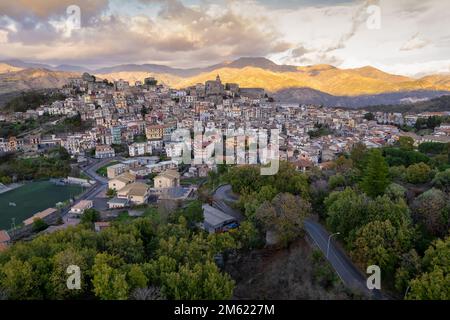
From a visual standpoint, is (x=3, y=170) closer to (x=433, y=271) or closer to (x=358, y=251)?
(x=358, y=251)

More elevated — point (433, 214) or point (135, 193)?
point (433, 214)

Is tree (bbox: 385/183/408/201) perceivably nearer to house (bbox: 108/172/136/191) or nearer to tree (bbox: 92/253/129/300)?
tree (bbox: 92/253/129/300)

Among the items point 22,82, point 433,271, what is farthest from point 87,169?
point 22,82

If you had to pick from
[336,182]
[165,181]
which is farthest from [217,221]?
[165,181]

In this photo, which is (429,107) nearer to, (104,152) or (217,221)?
(104,152)

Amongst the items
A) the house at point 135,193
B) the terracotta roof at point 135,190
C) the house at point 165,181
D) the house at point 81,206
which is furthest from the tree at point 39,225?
the house at point 165,181

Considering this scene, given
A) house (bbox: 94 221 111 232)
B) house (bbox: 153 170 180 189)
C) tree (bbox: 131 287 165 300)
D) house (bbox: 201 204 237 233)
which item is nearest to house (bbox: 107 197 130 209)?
house (bbox: 153 170 180 189)
